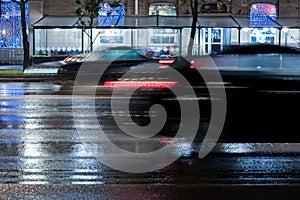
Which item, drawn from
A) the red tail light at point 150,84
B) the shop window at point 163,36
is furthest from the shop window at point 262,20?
the red tail light at point 150,84

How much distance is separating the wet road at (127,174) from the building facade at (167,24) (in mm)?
22838

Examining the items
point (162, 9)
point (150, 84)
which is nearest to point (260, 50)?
point (150, 84)

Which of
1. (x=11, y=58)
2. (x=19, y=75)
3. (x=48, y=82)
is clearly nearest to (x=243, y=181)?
(x=48, y=82)

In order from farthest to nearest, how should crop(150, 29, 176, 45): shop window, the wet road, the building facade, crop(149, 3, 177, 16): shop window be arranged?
crop(149, 3, 177, 16): shop window → crop(150, 29, 176, 45): shop window → the building facade → the wet road

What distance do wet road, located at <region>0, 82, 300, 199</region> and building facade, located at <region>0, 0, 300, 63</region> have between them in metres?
22.8

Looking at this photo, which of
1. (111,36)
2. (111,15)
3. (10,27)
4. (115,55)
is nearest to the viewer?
(115,55)

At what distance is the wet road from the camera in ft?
20.1

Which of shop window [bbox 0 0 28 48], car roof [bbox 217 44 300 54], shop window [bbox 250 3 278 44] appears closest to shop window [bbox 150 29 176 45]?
shop window [bbox 250 3 278 44]

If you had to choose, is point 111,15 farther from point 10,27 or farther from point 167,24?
point 10,27

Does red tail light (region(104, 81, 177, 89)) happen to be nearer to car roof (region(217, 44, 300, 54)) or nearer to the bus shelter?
car roof (region(217, 44, 300, 54))

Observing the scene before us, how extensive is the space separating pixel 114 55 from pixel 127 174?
1274 centimetres

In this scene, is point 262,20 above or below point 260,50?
above

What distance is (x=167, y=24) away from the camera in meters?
32.2

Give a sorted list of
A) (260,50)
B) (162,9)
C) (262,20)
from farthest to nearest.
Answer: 1. (162,9)
2. (262,20)
3. (260,50)
